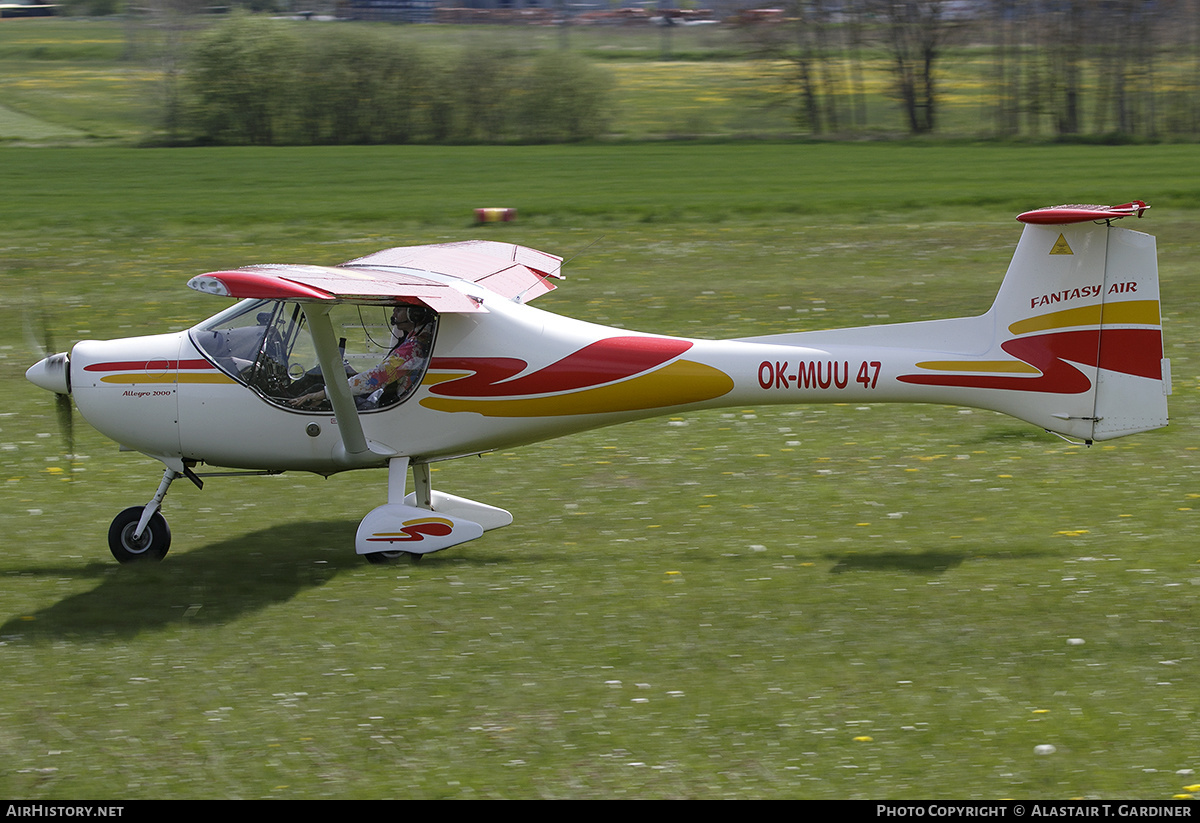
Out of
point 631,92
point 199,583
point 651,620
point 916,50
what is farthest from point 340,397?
point 631,92

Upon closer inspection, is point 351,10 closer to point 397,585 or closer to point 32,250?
point 32,250

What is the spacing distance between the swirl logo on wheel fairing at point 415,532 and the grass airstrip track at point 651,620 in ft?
0.91

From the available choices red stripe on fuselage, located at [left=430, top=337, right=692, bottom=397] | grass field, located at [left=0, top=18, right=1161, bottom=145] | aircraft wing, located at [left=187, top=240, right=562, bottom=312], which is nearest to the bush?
grass field, located at [left=0, top=18, right=1161, bottom=145]

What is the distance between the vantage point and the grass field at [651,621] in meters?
6.84

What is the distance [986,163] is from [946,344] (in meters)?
30.1

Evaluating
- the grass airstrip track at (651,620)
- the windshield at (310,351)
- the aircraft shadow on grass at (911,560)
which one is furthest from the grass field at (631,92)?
the windshield at (310,351)

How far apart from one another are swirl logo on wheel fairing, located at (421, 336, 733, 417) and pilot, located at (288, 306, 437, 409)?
153 mm

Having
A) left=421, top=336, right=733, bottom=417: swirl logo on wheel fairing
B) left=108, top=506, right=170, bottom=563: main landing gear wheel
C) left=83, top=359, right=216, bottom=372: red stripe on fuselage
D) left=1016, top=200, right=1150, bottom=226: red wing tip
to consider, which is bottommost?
left=108, top=506, right=170, bottom=563: main landing gear wheel

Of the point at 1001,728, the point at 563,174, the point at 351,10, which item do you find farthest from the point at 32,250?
the point at 351,10

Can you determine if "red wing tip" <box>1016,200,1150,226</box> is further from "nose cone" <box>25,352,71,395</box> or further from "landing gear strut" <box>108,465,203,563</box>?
"nose cone" <box>25,352,71,395</box>

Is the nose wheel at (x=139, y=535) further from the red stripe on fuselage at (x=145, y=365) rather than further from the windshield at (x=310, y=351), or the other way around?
the windshield at (x=310, y=351)

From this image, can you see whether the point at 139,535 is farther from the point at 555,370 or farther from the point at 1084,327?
the point at 1084,327

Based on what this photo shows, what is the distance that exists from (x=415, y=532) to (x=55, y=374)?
3110 mm

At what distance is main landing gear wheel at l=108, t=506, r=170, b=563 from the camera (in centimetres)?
1027
